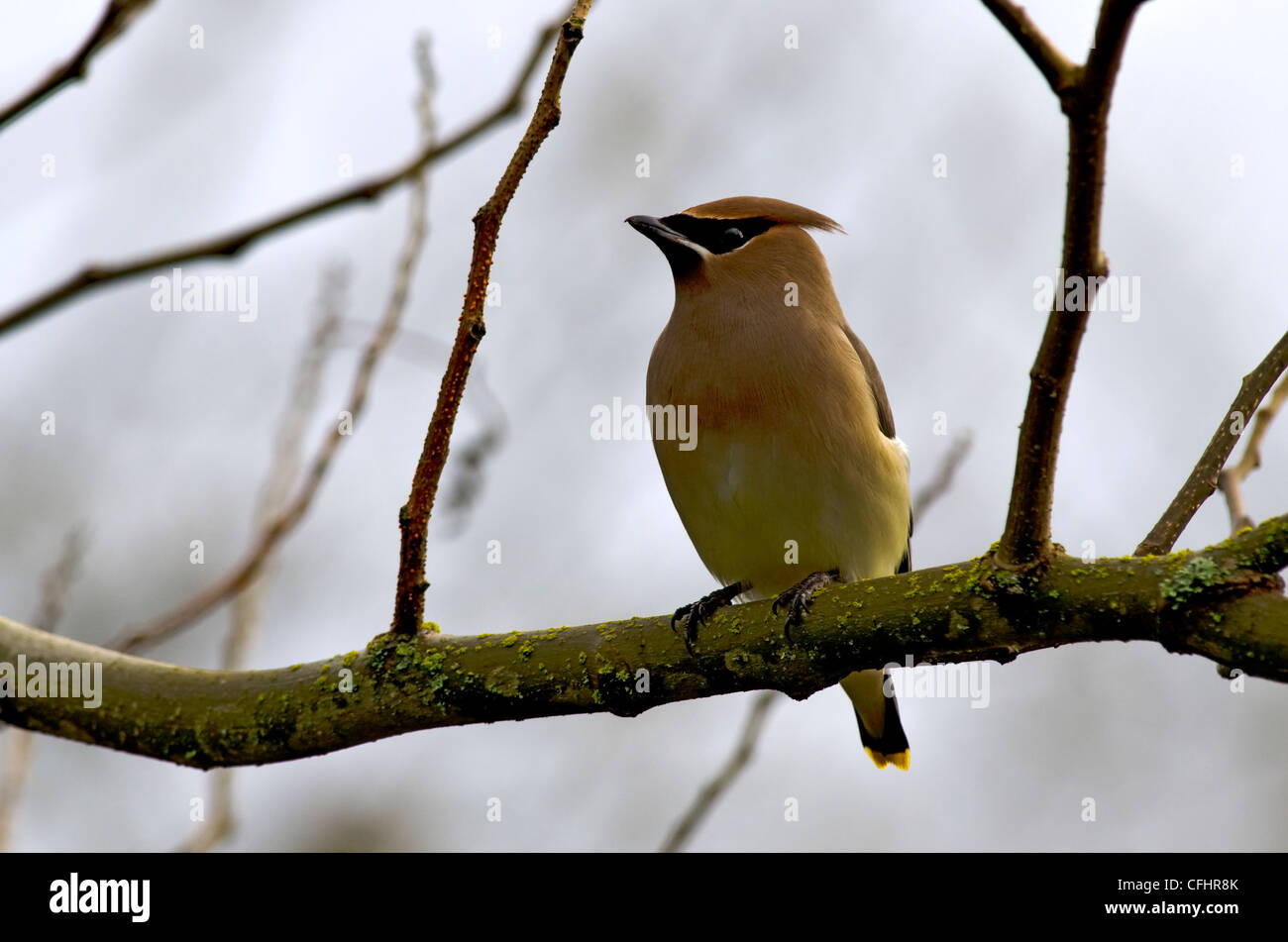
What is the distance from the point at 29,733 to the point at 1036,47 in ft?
10.2

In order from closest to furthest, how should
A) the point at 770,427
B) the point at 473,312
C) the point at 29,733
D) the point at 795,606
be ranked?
the point at 473,312
the point at 795,606
the point at 29,733
the point at 770,427

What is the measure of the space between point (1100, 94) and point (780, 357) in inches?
108

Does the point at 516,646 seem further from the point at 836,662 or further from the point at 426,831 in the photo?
the point at 426,831

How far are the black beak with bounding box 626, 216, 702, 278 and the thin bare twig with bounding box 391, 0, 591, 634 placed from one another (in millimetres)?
2421

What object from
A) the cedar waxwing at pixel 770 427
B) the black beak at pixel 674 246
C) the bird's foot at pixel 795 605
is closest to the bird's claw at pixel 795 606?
the bird's foot at pixel 795 605

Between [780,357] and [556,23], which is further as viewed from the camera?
[780,357]

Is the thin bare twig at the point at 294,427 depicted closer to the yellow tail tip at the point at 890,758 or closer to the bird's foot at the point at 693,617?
the bird's foot at the point at 693,617

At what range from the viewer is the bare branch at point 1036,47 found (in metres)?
2.03

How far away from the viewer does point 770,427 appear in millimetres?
4676

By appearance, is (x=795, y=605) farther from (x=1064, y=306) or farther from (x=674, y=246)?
(x=674, y=246)

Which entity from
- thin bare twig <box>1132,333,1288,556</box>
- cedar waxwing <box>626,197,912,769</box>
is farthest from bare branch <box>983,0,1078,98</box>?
cedar waxwing <box>626,197,912,769</box>

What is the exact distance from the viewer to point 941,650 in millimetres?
2975

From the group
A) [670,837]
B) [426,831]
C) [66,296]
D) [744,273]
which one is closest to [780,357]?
[744,273]

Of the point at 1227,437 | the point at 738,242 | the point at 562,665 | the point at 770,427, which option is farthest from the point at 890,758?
the point at 562,665
